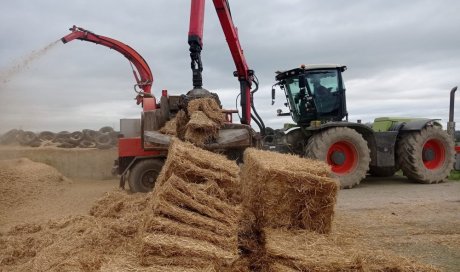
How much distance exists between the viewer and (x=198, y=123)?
7.78 metres

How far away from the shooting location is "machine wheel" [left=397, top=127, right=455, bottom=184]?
10250mm

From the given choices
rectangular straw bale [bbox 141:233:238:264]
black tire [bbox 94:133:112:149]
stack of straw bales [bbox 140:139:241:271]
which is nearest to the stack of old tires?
black tire [bbox 94:133:112:149]

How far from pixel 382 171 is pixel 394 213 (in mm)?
4943

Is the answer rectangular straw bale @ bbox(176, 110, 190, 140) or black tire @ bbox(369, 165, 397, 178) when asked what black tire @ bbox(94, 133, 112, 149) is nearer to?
rectangular straw bale @ bbox(176, 110, 190, 140)

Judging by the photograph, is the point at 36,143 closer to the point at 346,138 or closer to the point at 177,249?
the point at 346,138

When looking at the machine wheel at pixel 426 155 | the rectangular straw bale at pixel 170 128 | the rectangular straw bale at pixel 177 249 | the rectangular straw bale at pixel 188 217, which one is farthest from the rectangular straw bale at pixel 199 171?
the machine wheel at pixel 426 155

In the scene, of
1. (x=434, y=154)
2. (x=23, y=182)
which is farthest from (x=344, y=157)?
(x=23, y=182)

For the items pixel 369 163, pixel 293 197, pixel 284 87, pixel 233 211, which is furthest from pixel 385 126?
pixel 233 211

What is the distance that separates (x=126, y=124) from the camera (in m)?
11.1

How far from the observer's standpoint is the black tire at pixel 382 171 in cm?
1116

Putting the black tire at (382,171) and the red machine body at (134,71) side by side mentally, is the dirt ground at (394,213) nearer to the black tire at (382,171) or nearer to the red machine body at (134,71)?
the black tire at (382,171)

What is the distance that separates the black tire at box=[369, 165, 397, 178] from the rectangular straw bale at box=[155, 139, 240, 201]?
759 cm

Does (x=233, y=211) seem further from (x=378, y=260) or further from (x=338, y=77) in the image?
(x=338, y=77)

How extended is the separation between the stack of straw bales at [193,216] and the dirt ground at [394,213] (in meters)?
2.23
